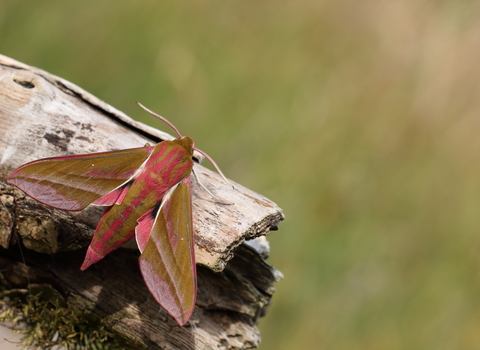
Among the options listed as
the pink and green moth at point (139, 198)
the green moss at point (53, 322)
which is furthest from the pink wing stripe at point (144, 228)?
the green moss at point (53, 322)

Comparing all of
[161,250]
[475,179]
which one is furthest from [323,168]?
[161,250]

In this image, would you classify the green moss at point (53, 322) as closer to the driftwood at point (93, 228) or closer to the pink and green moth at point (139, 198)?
the driftwood at point (93, 228)

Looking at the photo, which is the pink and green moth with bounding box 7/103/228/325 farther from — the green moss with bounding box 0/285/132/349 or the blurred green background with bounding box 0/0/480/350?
the blurred green background with bounding box 0/0/480/350

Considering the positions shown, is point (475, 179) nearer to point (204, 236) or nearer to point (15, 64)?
point (204, 236)

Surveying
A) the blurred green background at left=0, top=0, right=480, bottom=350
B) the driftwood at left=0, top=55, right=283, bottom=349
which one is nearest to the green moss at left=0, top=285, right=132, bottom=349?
the driftwood at left=0, top=55, right=283, bottom=349

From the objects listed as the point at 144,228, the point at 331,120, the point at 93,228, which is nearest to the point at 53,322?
the point at 93,228
